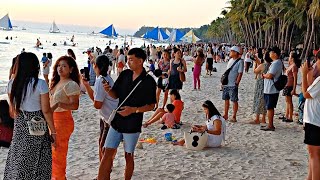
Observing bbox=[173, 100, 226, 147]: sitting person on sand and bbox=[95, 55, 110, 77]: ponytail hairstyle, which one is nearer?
bbox=[95, 55, 110, 77]: ponytail hairstyle

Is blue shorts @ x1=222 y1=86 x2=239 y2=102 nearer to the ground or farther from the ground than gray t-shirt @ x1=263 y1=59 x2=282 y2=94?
nearer to the ground

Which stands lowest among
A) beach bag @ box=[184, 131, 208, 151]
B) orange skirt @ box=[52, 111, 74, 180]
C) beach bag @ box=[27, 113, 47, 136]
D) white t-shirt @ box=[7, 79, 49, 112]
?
beach bag @ box=[184, 131, 208, 151]

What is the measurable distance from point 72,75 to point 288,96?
19.7 ft

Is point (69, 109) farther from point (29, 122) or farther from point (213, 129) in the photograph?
point (213, 129)

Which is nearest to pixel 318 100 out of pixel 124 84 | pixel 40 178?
pixel 124 84

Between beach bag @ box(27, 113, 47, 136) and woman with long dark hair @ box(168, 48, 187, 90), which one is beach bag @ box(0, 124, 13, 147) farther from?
woman with long dark hair @ box(168, 48, 187, 90)

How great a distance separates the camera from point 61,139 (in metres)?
4.65

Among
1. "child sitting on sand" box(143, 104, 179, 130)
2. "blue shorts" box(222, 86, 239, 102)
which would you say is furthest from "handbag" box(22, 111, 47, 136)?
"blue shorts" box(222, 86, 239, 102)

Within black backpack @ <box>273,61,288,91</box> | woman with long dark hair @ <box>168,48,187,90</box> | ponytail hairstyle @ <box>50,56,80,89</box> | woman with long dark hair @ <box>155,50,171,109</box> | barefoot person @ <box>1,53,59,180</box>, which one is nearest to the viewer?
barefoot person @ <box>1,53,59,180</box>

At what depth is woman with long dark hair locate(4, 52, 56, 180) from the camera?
3.85m

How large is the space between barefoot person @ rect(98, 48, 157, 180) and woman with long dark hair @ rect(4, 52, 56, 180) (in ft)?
2.35

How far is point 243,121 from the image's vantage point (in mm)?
9656

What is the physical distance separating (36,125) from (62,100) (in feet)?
2.35

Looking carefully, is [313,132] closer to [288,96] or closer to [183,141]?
[183,141]
